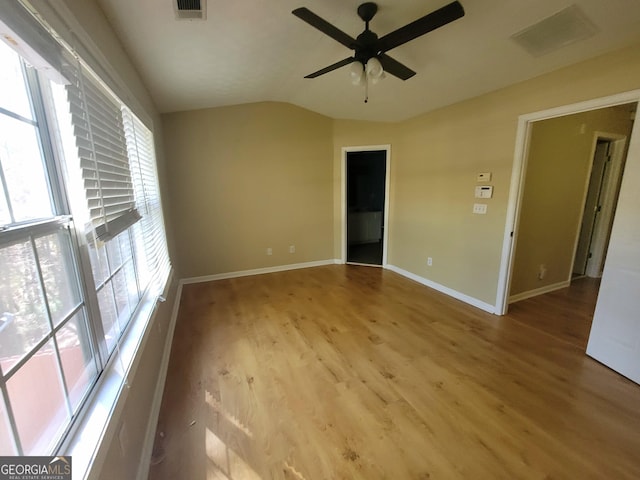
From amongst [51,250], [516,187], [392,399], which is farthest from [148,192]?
[516,187]

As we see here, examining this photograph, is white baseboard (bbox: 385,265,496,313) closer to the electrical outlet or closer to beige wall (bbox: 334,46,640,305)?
beige wall (bbox: 334,46,640,305)

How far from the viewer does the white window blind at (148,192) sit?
2.03 metres

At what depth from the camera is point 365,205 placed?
5.97m

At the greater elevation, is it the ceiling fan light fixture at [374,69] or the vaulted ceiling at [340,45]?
the vaulted ceiling at [340,45]

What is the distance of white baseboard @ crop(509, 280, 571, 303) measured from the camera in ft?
10.7

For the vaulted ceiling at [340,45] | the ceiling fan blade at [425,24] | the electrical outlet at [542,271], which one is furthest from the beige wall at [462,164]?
the ceiling fan blade at [425,24]

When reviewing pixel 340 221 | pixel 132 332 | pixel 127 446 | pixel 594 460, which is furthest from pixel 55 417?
pixel 340 221

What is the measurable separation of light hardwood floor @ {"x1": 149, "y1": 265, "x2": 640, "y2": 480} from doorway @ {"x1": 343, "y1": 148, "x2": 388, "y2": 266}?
256 cm

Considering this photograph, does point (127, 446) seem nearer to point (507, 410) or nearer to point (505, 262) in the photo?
point (507, 410)

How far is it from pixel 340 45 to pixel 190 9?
48.4 inches

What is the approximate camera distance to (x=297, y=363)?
7.30 feet

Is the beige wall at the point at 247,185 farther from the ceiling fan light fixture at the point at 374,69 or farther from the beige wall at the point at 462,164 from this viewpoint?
the ceiling fan light fixture at the point at 374,69

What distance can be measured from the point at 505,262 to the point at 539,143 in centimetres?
139

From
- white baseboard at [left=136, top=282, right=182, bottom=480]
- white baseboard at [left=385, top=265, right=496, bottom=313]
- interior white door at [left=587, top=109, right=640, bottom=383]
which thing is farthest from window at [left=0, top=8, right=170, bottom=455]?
white baseboard at [left=385, top=265, right=496, bottom=313]
